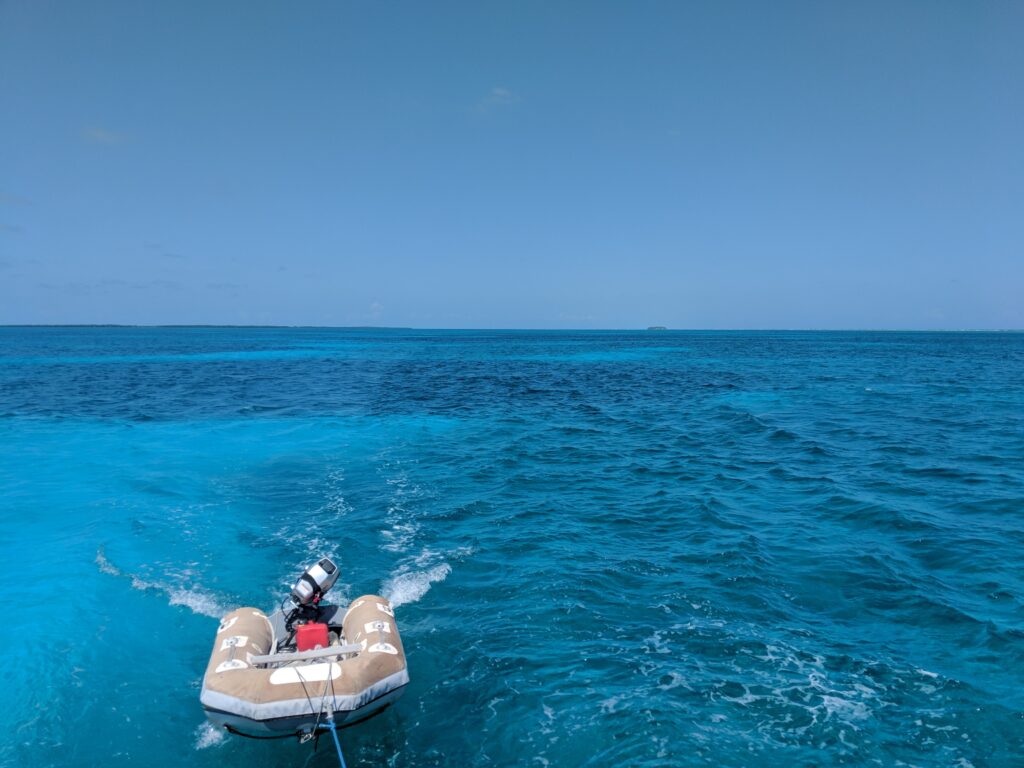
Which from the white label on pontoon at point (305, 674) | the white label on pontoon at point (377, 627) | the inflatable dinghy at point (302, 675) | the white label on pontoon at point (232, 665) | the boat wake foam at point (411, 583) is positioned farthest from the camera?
the boat wake foam at point (411, 583)

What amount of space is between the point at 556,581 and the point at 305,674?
5.90m

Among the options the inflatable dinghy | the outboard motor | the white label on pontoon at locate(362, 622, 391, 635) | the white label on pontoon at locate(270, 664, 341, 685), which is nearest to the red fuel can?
the inflatable dinghy

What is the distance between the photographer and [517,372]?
5800cm

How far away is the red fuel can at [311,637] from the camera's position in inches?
322

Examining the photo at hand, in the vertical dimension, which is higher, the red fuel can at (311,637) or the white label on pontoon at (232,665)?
the white label on pontoon at (232,665)

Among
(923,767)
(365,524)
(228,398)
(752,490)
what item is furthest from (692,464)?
(228,398)

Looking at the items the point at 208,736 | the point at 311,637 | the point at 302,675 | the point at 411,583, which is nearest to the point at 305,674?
the point at 302,675

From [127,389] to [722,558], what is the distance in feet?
145

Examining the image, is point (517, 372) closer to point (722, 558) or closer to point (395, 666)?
point (722, 558)

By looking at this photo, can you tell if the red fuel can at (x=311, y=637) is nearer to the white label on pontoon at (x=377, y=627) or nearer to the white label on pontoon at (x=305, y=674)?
the white label on pontoon at (x=377, y=627)

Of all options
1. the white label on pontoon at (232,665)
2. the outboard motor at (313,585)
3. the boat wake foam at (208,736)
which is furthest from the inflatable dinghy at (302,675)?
the boat wake foam at (208,736)

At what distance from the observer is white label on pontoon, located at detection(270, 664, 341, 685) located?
6857 mm

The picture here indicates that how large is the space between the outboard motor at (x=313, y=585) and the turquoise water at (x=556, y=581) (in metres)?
1.70

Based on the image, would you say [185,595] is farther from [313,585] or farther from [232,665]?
[232,665]
